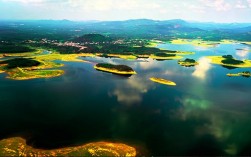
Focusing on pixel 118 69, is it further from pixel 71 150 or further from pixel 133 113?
pixel 71 150

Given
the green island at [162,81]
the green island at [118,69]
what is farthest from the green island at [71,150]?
the green island at [118,69]

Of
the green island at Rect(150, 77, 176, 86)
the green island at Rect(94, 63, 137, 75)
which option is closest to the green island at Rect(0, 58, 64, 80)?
the green island at Rect(94, 63, 137, 75)

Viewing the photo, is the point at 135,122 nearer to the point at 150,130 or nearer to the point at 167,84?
the point at 150,130

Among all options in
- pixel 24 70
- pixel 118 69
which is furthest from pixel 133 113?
pixel 24 70

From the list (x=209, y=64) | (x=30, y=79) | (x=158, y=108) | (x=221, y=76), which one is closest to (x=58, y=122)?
(x=158, y=108)

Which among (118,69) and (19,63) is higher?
(19,63)

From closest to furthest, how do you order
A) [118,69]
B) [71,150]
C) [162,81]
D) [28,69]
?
[71,150] < [162,81] < [28,69] < [118,69]
